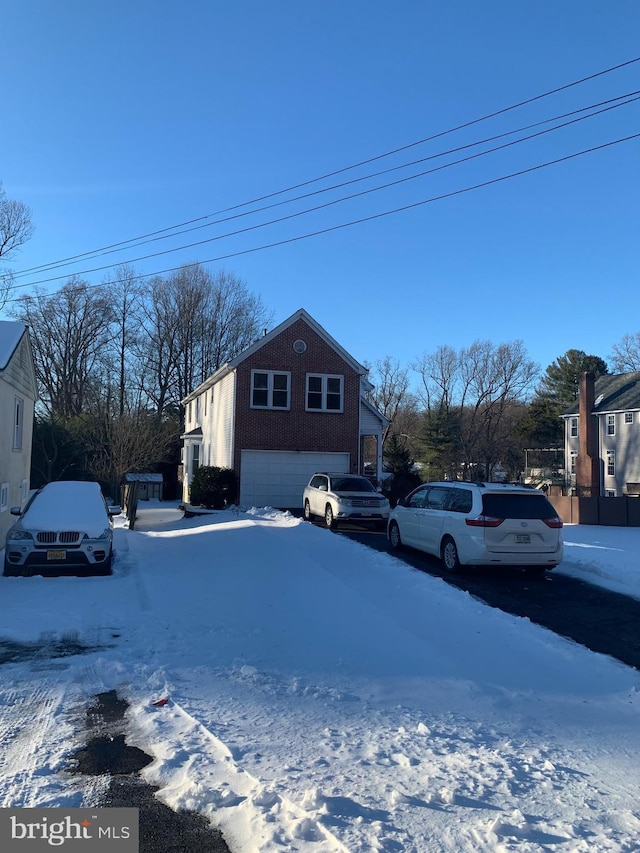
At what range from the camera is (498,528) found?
1148 centimetres

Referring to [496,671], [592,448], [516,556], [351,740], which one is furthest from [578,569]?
[592,448]

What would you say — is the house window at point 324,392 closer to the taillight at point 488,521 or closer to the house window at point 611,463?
the taillight at point 488,521

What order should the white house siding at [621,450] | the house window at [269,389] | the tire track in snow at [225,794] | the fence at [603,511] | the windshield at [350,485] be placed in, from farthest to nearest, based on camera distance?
the white house siding at [621,450], the house window at [269,389], the fence at [603,511], the windshield at [350,485], the tire track in snow at [225,794]

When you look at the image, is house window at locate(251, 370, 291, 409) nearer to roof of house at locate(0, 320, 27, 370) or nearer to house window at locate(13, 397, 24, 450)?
house window at locate(13, 397, 24, 450)

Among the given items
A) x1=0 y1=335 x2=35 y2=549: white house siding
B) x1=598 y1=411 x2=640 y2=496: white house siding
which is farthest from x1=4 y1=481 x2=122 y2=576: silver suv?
x1=598 y1=411 x2=640 y2=496: white house siding

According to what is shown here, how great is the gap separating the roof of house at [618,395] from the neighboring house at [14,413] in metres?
36.3

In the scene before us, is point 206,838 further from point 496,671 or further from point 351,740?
point 496,671

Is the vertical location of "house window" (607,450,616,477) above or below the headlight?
above

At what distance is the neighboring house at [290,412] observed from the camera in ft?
88.7

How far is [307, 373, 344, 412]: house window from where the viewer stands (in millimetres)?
27859

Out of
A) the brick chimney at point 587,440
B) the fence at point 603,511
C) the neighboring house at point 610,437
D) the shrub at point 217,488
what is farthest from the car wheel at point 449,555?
the brick chimney at point 587,440

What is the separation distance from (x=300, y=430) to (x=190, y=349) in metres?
27.7

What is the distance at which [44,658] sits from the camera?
700cm

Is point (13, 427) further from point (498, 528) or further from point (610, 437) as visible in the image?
point (610, 437)
